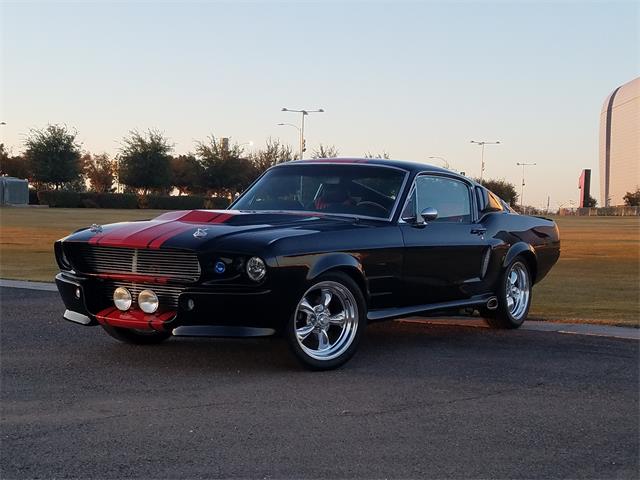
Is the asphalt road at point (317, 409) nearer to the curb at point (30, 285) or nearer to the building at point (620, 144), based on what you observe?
the curb at point (30, 285)

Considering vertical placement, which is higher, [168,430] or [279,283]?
[279,283]

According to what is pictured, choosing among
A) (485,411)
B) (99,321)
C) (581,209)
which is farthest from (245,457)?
(581,209)

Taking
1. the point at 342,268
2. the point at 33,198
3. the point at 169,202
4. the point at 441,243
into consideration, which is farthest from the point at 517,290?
the point at 33,198

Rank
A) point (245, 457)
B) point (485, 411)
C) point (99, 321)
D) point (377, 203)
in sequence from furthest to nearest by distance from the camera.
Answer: point (377, 203)
point (99, 321)
point (485, 411)
point (245, 457)

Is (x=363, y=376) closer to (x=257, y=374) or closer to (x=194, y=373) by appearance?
(x=257, y=374)

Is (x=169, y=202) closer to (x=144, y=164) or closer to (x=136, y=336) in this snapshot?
(x=144, y=164)

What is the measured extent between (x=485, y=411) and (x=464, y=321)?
398cm

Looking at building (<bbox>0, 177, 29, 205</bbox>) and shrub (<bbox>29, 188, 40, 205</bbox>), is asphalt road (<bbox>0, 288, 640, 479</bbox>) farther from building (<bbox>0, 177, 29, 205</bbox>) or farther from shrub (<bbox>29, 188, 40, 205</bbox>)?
shrub (<bbox>29, 188, 40, 205</bbox>)

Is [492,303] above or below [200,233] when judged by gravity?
below

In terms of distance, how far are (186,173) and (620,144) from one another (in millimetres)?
107500

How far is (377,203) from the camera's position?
747 cm

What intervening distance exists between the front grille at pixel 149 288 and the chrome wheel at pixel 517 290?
3.72 m

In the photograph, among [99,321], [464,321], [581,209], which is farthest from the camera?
[581,209]

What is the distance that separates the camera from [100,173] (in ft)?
300
